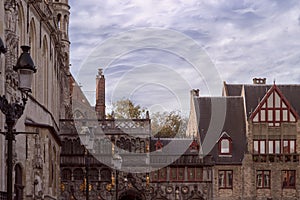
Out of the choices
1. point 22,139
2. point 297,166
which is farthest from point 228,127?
point 22,139

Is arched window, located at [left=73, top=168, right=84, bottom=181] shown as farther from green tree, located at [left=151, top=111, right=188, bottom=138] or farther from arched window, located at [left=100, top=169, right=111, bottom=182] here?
green tree, located at [left=151, top=111, right=188, bottom=138]

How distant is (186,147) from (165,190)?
4945 millimetres

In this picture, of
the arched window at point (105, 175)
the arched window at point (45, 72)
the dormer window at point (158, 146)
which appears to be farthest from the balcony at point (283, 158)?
the arched window at point (45, 72)

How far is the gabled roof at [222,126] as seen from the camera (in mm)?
64250

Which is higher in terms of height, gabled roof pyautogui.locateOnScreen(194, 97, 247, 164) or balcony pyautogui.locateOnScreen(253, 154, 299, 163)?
gabled roof pyautogui.locateOnScreen(194, 97, 247, 164)

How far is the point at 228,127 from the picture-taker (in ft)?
218

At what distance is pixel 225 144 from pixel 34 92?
2629 cm

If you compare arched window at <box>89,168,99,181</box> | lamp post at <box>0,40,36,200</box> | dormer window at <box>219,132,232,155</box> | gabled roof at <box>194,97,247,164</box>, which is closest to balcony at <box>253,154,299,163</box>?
gabled roof at <box>194,97,247,164</box>

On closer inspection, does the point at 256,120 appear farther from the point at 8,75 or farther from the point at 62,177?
the point at 8,75

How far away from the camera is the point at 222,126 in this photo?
66.3 meters

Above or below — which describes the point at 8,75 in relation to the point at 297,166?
above

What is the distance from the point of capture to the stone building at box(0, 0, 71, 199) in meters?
30.6

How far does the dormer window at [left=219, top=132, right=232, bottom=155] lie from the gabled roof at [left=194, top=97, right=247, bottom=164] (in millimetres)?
345

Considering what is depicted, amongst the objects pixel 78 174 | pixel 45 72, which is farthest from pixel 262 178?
pixel 45 72
